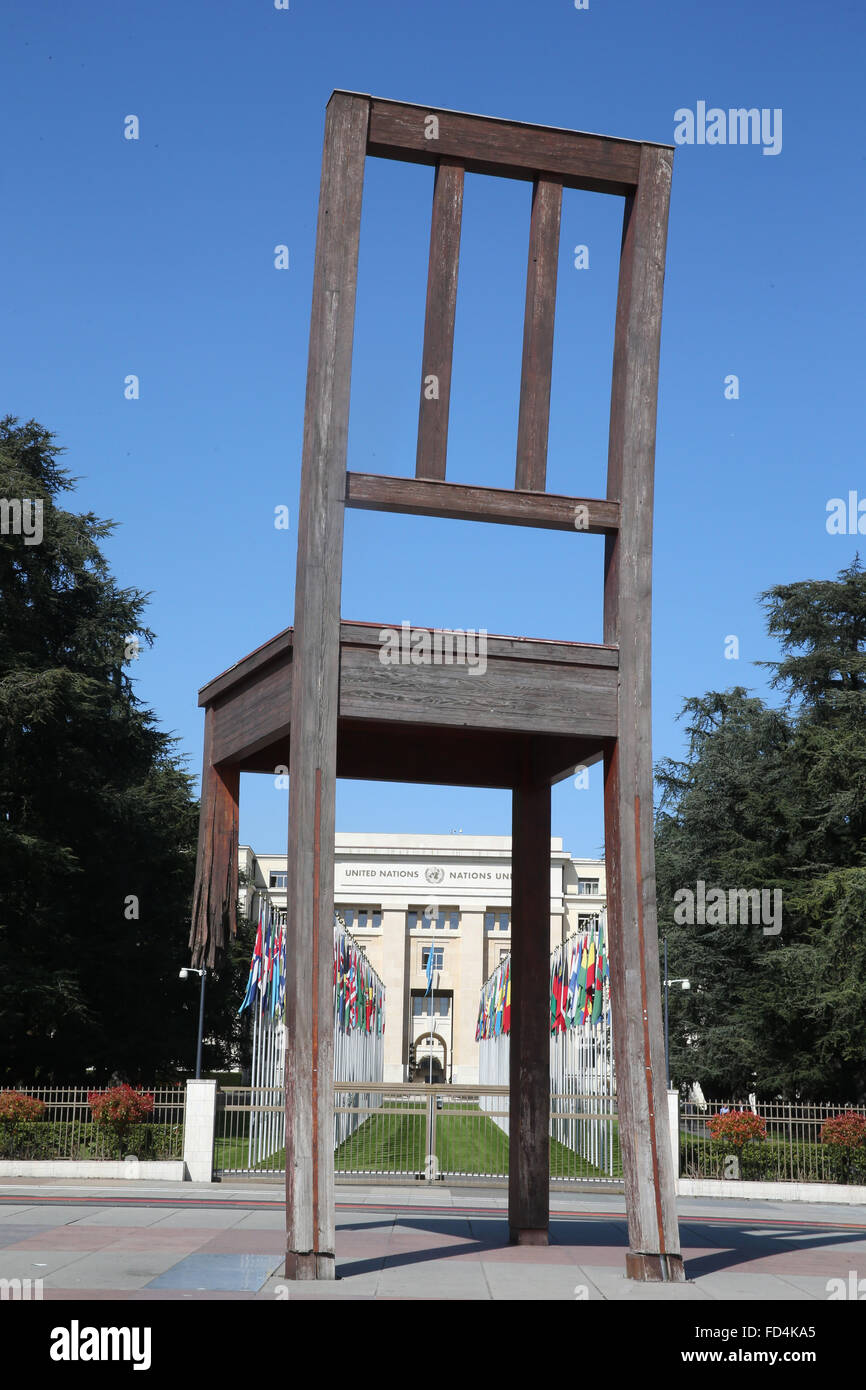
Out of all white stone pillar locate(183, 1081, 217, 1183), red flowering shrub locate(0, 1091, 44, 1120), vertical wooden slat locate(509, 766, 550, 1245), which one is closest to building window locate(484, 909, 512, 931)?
red flowering shrub locate(0, 1091, 44, 1120)

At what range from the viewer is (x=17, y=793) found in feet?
136

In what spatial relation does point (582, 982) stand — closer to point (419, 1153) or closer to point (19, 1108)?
point (419, 1153)

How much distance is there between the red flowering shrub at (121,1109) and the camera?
2389 centimetres

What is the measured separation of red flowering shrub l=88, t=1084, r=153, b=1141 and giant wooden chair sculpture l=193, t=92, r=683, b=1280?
14768 millimetres

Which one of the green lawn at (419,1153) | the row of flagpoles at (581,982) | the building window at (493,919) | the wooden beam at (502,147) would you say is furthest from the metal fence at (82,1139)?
the building window at (493,919)

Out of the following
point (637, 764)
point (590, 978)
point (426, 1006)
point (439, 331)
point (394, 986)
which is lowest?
point (426, 1006)

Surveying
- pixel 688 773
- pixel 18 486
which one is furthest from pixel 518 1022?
pixel 688 773

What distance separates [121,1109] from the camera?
2391 centimetres

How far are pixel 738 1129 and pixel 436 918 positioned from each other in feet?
234

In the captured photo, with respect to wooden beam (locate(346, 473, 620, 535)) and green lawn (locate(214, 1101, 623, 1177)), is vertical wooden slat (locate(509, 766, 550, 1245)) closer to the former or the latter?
wooden beam (locate(346, 473, 620, 535))

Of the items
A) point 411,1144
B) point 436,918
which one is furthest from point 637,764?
point 436,918

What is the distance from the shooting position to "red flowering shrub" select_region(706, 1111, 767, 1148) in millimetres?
24312

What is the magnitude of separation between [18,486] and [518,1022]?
31070 millimetres
